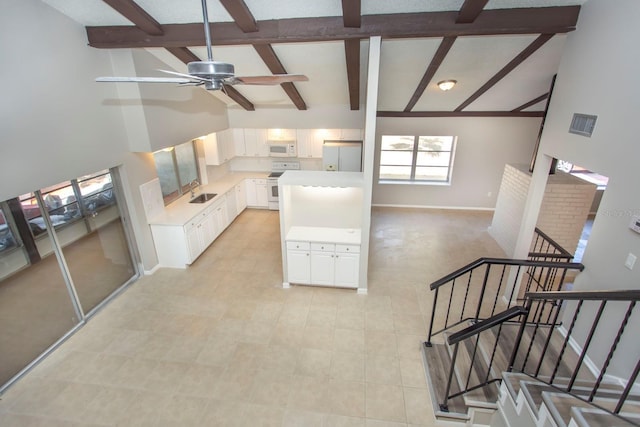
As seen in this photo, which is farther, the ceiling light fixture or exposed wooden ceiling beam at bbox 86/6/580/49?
the ceiling light fixture

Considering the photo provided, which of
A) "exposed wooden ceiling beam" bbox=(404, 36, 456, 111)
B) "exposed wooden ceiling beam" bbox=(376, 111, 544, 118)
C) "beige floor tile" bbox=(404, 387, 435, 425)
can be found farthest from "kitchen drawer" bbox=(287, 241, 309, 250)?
"exposed wooden ceiling beam" bbox=(376, 111, 544, 118)

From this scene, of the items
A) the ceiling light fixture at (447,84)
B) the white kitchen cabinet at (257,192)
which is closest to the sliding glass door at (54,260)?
the white kitchen cabinet at (257,192)

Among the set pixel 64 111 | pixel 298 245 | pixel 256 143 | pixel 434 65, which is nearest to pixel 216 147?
pixel 256 143

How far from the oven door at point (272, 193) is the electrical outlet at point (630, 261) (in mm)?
6679

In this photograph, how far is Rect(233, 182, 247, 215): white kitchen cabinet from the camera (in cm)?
802

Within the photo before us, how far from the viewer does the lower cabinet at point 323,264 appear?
16.4 ft

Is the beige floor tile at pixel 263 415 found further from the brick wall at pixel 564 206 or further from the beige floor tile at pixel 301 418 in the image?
the brick wall at pixel 564 206

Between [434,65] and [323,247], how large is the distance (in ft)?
10.9

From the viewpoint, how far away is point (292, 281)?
5312mm

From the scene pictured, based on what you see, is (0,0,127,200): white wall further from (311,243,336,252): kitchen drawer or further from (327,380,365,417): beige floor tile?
(327,380,365,417): beige floor tile

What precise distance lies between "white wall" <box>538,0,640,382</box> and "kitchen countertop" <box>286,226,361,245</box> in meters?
2.90

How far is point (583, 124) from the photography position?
Result: 3438mm

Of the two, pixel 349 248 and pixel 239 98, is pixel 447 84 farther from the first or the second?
pixel 239 98

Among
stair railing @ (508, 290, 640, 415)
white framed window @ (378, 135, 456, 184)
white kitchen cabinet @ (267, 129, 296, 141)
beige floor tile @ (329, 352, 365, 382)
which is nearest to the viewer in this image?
stair railing @ (508, 290, 640, 415)
